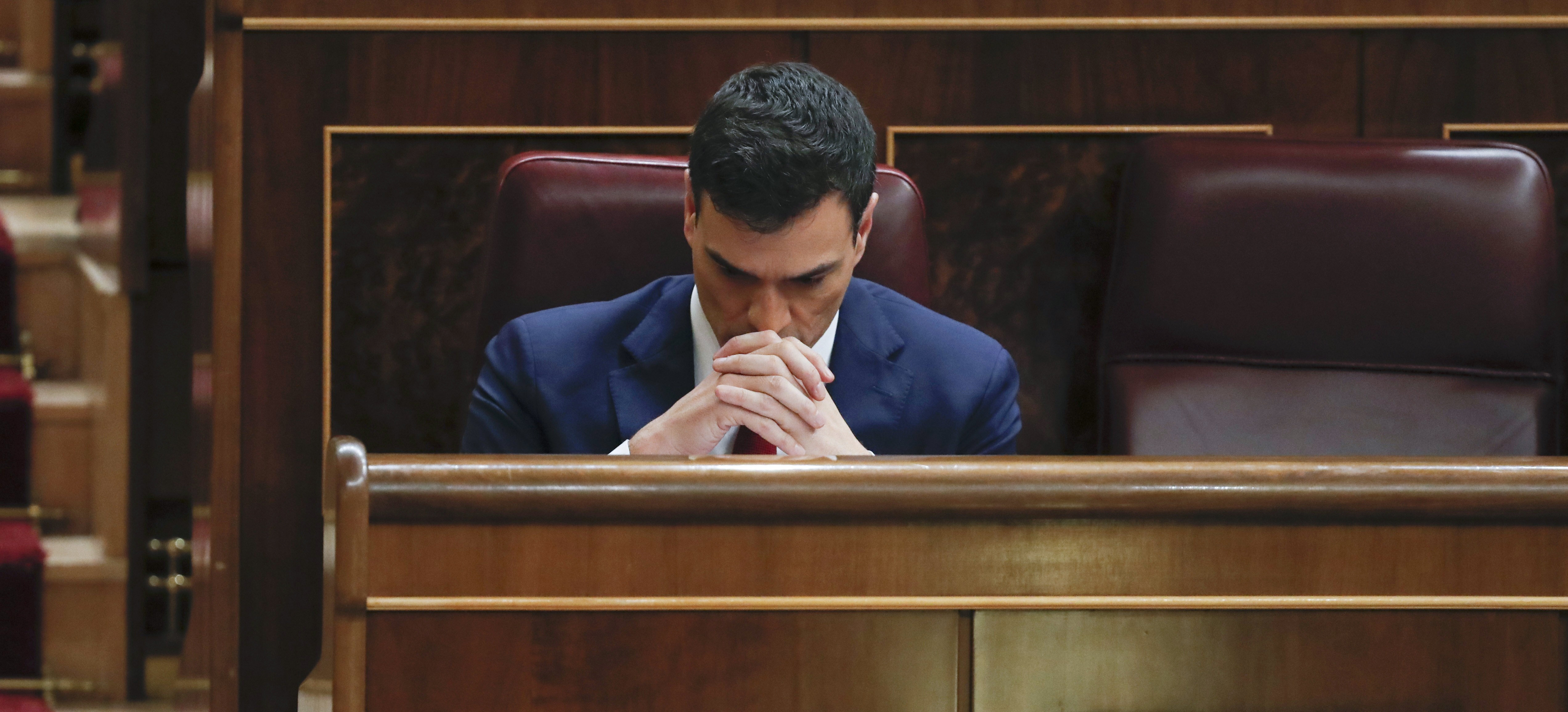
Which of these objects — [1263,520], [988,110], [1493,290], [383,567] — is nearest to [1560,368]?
[1493,290]

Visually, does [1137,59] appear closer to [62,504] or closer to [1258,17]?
[1258,17]

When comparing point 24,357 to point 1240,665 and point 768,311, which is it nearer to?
point 768,311

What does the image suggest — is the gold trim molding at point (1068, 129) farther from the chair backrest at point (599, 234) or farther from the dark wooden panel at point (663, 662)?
the dark wooden panel at point (663, 662)

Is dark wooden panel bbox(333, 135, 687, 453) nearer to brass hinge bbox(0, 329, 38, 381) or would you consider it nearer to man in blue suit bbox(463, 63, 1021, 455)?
man in blue suit bbox(463, 63, 1021, 455)

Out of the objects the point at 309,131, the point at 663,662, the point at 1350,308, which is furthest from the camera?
the point at 309,131

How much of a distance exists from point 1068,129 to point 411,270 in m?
0.72

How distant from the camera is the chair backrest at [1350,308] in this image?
1099 millimetres

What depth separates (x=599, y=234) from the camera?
3.29 ft

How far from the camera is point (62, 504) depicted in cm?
82

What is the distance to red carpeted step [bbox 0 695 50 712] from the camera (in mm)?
803

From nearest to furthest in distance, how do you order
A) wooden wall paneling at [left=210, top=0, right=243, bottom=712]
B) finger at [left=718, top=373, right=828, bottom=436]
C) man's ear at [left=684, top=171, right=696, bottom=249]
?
1. finger at [left=718, top=373, right=828, bottom=436]
2. man's ear at [left=684, top=171, right=696, bottom=249]
3. wooden wall paneling at [left=210, top=0, right=243, bottom=712]

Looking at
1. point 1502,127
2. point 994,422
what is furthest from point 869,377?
point 1502,127

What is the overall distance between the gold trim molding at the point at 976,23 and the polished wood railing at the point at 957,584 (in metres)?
0.83

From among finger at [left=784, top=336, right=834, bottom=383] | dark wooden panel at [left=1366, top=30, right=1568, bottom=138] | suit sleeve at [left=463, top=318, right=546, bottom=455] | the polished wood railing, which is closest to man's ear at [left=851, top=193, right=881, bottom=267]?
finger at [left=784, top=336, right=834, bottom=383]
